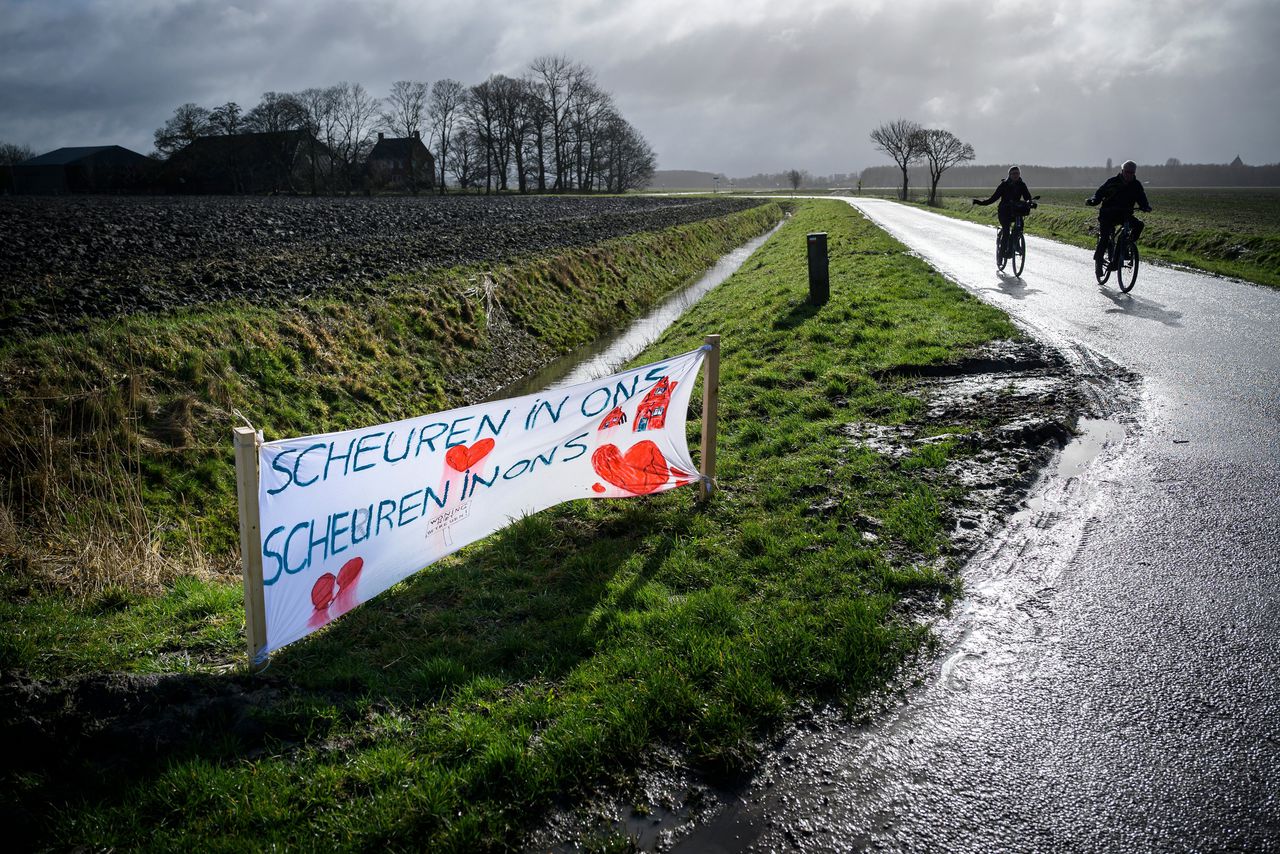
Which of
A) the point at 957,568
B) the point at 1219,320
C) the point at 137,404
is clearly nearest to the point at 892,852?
the point at 957,568

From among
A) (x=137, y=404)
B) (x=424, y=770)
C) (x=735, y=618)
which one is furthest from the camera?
(x=137, y=404)

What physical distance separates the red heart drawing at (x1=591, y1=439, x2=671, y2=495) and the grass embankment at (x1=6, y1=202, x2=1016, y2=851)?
0.22 m

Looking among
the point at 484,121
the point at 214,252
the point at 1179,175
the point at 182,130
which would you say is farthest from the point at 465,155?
the point at 1179,175

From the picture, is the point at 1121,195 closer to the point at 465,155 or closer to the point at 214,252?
the point at 214,252

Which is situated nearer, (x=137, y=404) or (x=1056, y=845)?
(x=1056, y=845)

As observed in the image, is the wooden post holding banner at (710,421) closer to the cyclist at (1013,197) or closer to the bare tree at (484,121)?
the cyclist at (1013,197)

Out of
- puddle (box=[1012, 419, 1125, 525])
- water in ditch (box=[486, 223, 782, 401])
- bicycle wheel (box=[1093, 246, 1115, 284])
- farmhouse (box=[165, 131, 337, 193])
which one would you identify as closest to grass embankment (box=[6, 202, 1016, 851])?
puddle (box=[1012, 419, 1125, 525])

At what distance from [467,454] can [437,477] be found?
269 mm

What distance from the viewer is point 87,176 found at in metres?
66.7

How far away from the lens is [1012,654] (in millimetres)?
3660

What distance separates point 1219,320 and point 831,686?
31.7ft

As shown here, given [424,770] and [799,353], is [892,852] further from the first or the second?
[799,353]

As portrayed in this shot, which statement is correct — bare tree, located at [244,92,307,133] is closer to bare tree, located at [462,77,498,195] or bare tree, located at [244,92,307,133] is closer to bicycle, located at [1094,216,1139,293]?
bare tree, located at [462,77,498,195]

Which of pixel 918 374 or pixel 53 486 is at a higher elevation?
pixel 918 374
